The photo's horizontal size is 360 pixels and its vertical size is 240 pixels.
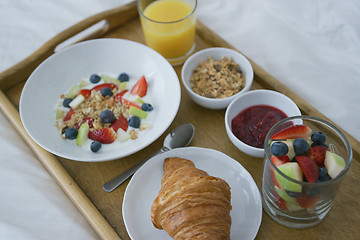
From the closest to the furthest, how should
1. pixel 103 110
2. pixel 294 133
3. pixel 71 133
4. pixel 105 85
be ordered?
pixel 294 133, pixel 71 133, pixel 103 110, pixel 105 85

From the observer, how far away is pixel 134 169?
134cm

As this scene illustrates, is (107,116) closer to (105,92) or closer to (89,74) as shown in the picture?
(105,92)

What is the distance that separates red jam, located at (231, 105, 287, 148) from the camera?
134cm

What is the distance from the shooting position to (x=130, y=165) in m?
1.39

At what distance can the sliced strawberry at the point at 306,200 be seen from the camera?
104 centimetres

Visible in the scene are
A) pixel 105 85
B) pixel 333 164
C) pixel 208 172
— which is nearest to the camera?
pixel 333 164

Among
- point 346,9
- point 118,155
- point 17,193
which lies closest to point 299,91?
point 346,9

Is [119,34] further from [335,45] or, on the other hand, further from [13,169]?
[335,45]

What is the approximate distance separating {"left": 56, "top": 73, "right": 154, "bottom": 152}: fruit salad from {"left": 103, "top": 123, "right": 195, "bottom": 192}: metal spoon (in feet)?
0.35

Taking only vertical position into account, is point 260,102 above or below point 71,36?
below

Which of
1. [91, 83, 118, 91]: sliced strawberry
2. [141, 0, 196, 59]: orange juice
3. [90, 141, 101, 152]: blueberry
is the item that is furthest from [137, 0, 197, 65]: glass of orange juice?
[90, 141, 101, 152]: blueberry

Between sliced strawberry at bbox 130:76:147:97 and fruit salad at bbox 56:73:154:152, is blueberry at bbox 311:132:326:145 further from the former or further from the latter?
sliced strawberry at bbox 130:76:147:97

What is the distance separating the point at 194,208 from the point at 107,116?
0.56 metres

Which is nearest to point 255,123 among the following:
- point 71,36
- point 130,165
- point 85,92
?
point 130,165
